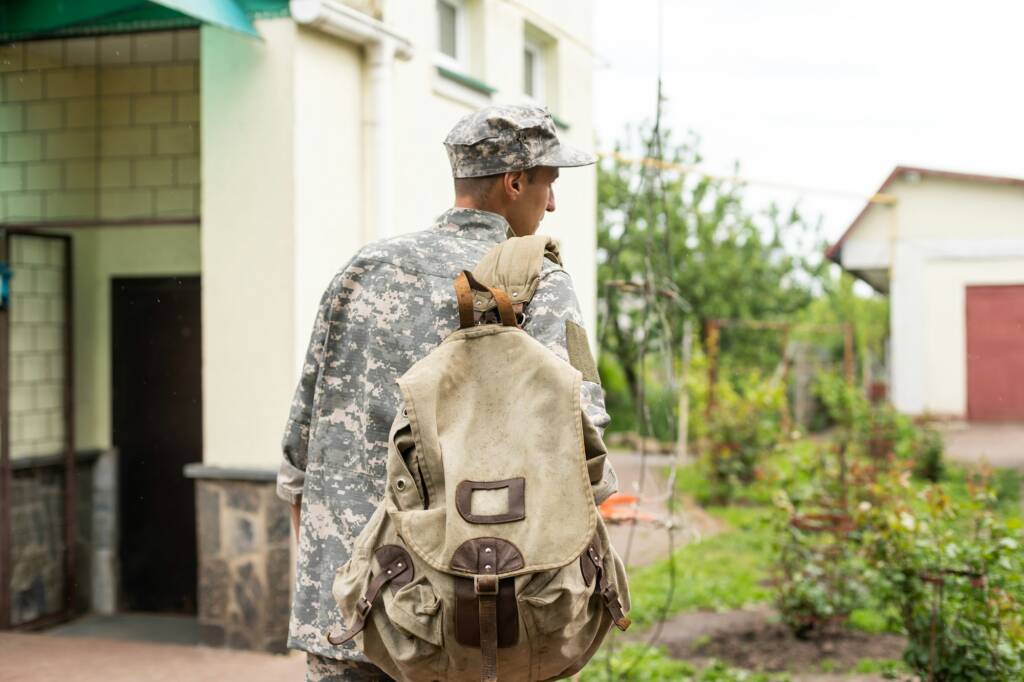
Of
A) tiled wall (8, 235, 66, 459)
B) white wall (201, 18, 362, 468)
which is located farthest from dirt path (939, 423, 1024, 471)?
tiled wall (8, 235, 66, 459)

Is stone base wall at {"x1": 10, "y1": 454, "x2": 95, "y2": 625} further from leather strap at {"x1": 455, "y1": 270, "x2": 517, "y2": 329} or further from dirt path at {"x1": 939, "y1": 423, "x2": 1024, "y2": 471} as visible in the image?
dirt path at {"x1": 939, "y1": 423, "x2": 1024, "y2": 471}

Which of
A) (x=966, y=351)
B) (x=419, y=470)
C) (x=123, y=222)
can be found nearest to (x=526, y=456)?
(x=419, y=470)

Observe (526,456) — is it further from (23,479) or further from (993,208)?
(993,208)

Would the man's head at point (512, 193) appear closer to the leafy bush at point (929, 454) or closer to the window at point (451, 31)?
the window at point (451, 31)

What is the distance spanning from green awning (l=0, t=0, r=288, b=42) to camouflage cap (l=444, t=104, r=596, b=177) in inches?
145

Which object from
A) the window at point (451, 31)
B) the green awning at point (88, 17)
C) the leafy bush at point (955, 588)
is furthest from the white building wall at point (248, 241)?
the leafy bush at point (955, 588)

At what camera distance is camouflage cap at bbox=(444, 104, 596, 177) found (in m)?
2.25

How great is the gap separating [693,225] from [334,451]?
66.0 ft

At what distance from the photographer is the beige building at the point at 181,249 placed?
5.68 meters

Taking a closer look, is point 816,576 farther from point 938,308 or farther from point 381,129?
point 938,308

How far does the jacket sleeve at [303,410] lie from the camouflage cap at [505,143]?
1.19 feet

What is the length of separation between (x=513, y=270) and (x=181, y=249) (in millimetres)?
5427

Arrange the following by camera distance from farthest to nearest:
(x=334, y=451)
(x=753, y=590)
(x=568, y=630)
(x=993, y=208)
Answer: (x=993, y=208)
(x=753, y=590)
(x=334, y=451)
(x=568, y=630)

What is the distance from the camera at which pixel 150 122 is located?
6.81 metres
